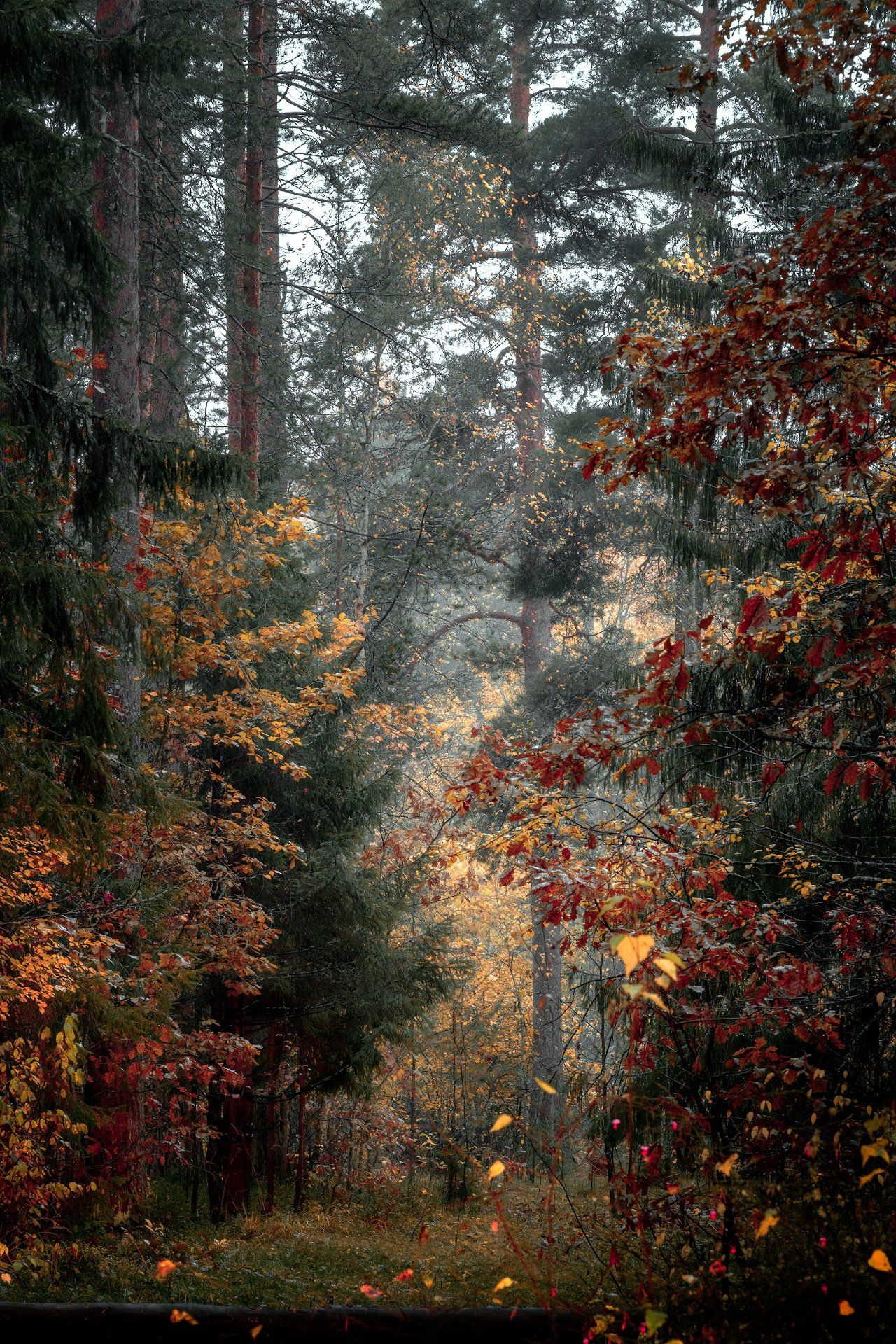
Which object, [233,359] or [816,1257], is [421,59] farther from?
A: [816,1257]

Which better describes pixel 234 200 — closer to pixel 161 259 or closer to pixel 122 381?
pixel 161 259

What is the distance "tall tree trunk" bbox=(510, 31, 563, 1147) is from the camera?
51.6 ft

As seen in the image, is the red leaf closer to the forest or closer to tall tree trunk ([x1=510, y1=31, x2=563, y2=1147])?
the forest

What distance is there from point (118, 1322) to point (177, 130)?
10.6 metres

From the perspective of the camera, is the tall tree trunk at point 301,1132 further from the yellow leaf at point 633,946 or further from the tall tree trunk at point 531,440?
the yellow leaf at point 633,946

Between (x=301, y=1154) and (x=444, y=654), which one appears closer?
(x=301, y=1154)

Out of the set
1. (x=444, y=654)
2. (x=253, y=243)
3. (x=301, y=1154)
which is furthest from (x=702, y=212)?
(x=301, y=1154)

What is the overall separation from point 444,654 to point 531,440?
4442 mm

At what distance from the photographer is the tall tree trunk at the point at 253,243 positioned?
10.3 metres

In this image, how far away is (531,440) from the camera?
667 inches

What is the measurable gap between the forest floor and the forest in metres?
0.08

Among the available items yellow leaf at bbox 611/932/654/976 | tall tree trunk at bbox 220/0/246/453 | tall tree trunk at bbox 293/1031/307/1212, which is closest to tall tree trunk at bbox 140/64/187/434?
tall tree trunk at bbox 220/0/246/453

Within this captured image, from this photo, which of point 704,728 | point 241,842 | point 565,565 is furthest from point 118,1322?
point 565,565

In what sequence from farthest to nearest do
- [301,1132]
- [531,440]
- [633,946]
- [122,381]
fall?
[531,440], [301,1132], [122,381], [633,946]
